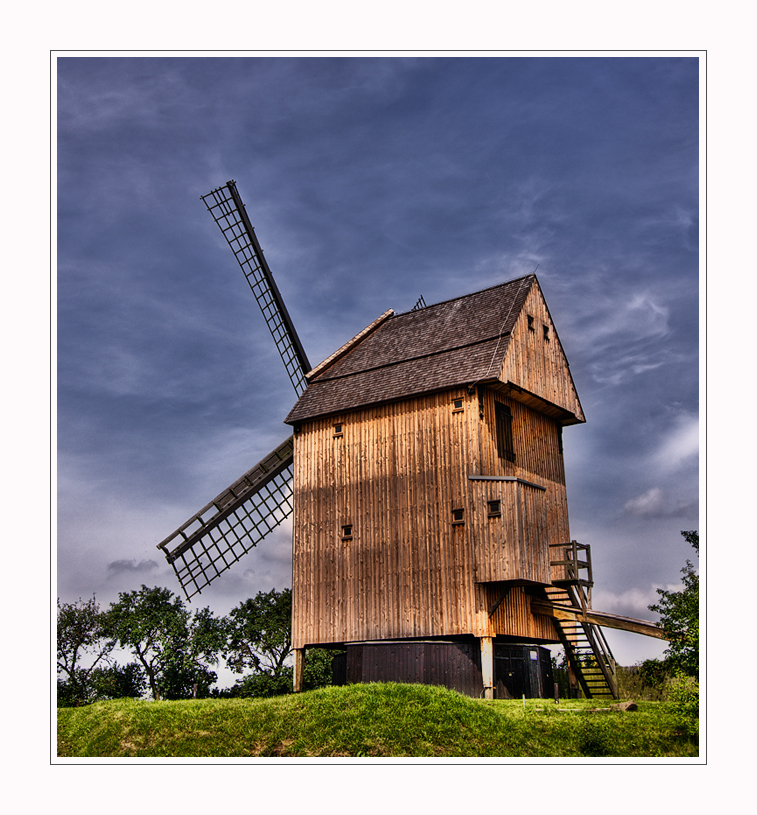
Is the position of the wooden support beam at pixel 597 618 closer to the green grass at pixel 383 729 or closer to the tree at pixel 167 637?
the green grass at pixel 383 729

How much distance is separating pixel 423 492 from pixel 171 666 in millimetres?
14867

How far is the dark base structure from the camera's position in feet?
74.9

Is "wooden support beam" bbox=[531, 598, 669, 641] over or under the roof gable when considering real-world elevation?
under

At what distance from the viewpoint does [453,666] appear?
22906 millimetres

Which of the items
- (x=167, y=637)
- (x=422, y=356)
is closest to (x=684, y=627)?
(x=422, y=356)

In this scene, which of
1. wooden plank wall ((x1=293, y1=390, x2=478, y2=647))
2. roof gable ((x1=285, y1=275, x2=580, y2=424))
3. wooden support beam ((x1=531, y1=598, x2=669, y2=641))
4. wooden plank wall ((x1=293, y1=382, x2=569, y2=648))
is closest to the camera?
wooden support beam ((x1=531, y1=598, x2=669, y2=641))

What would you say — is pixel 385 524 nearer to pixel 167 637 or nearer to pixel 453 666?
pixel 453 666

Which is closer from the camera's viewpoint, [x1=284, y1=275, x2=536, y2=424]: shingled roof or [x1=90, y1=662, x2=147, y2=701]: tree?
[x1=284, y1=275, x2=536, y2=424]: shingled roof

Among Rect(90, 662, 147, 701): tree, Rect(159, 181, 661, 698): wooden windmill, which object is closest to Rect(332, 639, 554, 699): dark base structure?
Rect(159, 181, 661, 698): wooden windmill

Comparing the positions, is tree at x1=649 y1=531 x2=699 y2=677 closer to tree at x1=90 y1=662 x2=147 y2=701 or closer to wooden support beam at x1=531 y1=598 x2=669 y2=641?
wooden support beam at x1=531 y1=598 x2=669 y2=641

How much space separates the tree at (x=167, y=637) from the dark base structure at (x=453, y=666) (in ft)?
34.8

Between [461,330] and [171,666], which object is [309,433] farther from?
[171,666]

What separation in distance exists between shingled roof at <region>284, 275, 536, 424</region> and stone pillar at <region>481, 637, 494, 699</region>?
23.1 ft
